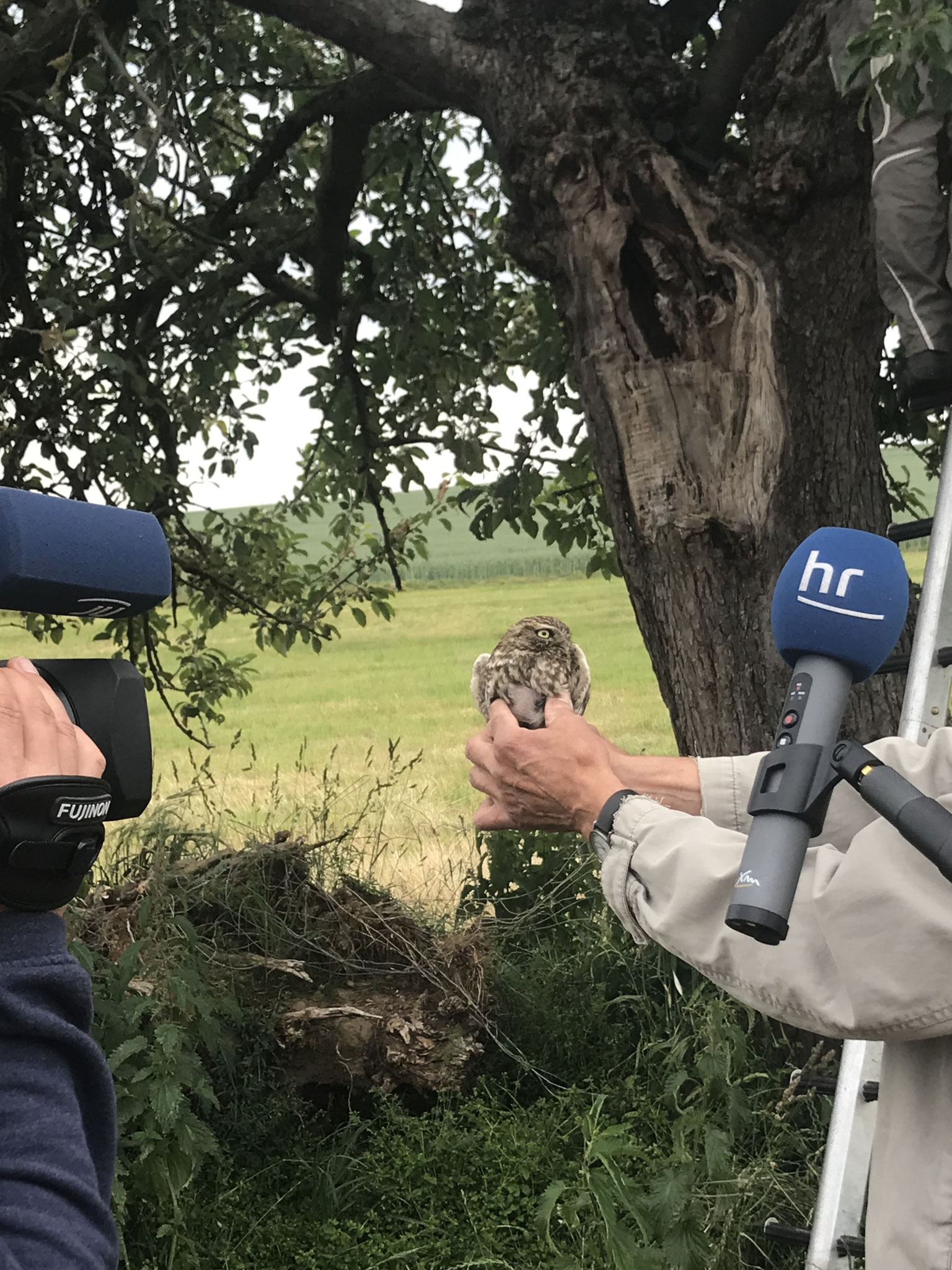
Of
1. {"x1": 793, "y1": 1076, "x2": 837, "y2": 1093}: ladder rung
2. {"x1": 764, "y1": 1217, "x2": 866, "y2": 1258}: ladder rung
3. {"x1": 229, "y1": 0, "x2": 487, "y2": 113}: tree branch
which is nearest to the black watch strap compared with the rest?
{"x1": 764, "y1": 1217, "x2": 866, "y2": 1258}: ladder rung

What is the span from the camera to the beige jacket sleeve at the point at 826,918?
1.28 metres

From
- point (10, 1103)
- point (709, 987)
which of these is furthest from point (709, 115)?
point (10, 1103)

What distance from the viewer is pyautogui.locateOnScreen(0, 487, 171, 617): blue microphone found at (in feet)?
3.88

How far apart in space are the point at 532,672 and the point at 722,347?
67.6 inches

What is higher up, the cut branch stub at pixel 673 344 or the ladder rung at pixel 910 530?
the cut branch stub at pixel 673 344

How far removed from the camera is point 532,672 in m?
1.97

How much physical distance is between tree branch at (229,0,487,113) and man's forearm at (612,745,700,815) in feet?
8.76

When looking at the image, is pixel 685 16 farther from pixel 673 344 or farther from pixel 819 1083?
pixel 819 1083

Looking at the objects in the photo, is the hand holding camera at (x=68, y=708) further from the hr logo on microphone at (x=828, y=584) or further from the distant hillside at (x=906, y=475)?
the distant hillside at (x=906, y=475)

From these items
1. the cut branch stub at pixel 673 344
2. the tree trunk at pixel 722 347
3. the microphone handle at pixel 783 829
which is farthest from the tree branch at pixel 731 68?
the microphone handle at pixel 783 829

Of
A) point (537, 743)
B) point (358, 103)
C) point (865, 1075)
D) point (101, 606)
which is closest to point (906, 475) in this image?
point (358, 103)

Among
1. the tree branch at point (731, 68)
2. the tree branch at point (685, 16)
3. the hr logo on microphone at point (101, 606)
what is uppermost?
the tree branch at point (685, 16)

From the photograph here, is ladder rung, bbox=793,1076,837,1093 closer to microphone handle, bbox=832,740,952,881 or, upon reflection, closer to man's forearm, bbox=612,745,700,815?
man's forearm, bbox=612,745,700,815

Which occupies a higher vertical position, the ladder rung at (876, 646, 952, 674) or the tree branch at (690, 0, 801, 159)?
the tree branch at (690, 0, 801, 159)
